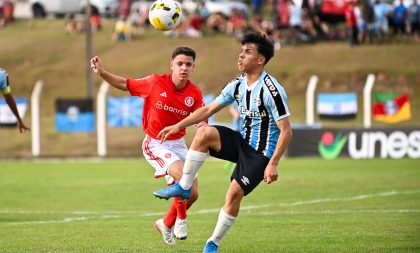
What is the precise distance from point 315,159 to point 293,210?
1318cm

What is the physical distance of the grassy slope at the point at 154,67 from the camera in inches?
1533

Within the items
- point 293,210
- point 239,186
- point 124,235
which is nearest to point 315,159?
point 293,210

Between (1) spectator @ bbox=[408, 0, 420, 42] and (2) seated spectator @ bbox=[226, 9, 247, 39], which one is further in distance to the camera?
(2) seated spectator @ bbox=[226, 9, 247, 39]

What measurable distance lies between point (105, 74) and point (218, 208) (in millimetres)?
6549

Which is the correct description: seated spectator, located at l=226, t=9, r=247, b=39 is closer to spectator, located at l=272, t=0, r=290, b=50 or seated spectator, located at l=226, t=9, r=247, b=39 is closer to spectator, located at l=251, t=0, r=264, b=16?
spectator, located at l=251, t=0, r=264, b=16

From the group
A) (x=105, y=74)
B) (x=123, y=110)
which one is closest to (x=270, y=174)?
(x=105, y=74)

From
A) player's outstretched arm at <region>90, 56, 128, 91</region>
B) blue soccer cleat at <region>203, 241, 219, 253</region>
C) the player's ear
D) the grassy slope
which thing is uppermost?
the player's ear

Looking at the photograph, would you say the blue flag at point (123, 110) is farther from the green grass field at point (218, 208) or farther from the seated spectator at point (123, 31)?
the seated spectator at point (123, 31)

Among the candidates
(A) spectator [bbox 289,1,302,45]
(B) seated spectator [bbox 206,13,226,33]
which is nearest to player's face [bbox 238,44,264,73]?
(A) spectator [bbox 289,1,302,45]

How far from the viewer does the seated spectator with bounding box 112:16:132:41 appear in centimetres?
5038

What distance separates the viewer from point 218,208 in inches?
716

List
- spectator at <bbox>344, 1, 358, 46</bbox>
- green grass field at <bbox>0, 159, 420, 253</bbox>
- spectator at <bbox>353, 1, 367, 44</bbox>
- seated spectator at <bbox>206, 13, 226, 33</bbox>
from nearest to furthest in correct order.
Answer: green grass field at <bbox>0, 159, 420, 253</bbox> → spectator at <bbox>344, 1, 358, 46</bbox> → spectator at <bbox>353, 1, 367, 44</bbox> → seated spectator at <bbox>206, 13, 226, 33</bbox>

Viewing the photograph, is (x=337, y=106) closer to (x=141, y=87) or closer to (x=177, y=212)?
(x=141, y=87)

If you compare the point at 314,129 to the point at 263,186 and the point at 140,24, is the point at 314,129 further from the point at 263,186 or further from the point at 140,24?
the point at 140,24
